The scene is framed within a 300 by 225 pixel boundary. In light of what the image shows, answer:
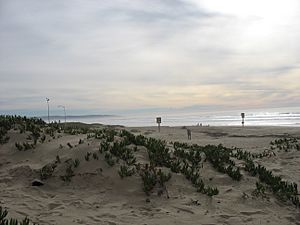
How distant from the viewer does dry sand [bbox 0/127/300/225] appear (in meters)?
6.89

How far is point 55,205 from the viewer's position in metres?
7.34

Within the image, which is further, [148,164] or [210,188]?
[148,164]

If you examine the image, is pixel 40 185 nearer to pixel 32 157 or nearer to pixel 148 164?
pixel 32 157

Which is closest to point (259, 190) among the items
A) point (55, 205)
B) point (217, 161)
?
point (217, 161)

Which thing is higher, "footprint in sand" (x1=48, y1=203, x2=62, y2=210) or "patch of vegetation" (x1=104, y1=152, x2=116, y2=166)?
"patch of vegetation" (x1=104, y1=152, x2=116, y2=166)

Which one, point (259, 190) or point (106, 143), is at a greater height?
point (106, 143)

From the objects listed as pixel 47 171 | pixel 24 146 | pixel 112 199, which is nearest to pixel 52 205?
pixel 112 199

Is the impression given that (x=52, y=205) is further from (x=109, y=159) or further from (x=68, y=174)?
(x=109, y=159)

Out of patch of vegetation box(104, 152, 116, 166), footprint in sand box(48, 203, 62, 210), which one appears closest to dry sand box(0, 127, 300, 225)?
footprint in sand box(48, 203, 62, 210)

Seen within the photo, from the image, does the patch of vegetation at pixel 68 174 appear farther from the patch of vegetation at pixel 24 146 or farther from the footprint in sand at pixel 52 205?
the patch of vegetation at pixel 24 146

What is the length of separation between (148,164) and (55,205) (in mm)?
2601

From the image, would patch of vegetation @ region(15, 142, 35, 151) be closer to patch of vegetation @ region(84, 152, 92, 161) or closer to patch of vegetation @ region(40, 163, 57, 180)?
patch of vegetation @ region(40, 163, 57, 180)

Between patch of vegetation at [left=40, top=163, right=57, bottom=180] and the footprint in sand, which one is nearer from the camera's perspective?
the footprint in sand

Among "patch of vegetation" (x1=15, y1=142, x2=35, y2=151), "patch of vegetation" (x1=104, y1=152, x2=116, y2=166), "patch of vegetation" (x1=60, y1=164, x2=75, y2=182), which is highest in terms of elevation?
"patch of vegetation" (x1=15, y1=142, x2=35, y2=151)
